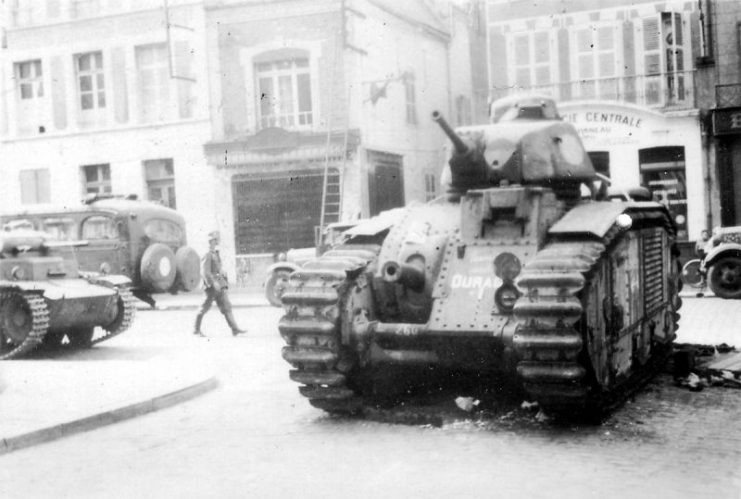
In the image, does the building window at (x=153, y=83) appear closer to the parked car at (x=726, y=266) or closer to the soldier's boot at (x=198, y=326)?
the soldier's boot at (x=198, y=326)

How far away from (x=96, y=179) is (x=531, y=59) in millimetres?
12172

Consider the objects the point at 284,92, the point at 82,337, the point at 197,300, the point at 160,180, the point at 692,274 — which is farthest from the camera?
the point at 160,180

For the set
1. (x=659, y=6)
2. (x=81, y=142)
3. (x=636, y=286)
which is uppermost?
(x=659, y=6)

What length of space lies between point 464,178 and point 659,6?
54.2ft

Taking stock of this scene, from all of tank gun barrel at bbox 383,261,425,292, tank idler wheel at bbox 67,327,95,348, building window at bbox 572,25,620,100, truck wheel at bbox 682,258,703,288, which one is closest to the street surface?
tank gun barrel at bbox 383,261,425,292

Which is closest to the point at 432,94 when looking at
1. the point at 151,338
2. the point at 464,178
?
the point at 151,338

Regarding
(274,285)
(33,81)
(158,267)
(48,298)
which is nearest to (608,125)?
(274,285)

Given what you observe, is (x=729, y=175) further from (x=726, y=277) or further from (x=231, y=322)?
(x=231, y=322)

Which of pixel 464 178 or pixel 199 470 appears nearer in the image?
pixel 199 470

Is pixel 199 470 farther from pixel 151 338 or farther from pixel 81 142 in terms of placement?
pixel 81 142

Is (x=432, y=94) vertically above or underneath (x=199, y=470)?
above

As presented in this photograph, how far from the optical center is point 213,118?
2495cm

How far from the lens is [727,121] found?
22500mm

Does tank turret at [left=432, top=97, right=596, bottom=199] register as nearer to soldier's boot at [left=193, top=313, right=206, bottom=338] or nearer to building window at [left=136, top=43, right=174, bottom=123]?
soldier's boot at [left=193, top=313, right=206, bottom=338]
